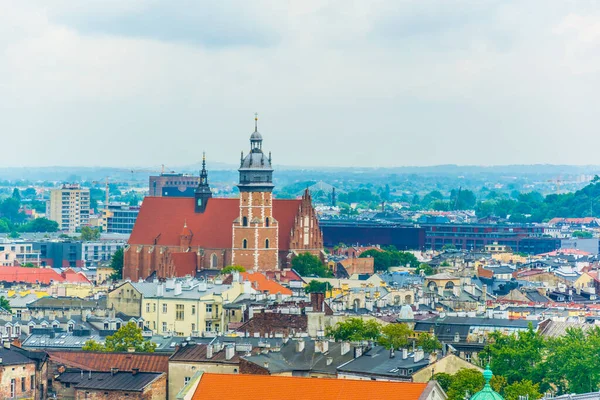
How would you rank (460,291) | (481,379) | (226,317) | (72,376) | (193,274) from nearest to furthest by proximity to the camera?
1. (481,379)
2. (72,376)
3. (226,317)
4. (460,291)
5. (193,274)

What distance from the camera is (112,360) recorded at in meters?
84.3

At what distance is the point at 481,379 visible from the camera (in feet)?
237

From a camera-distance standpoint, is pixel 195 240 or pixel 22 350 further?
pixel 195 240

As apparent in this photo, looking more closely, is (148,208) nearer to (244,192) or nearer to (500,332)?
(244,192)

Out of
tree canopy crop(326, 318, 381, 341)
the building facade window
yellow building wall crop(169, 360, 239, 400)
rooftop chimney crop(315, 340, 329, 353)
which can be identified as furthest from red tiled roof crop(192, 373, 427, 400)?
the building facade window

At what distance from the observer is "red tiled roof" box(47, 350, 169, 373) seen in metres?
82.8

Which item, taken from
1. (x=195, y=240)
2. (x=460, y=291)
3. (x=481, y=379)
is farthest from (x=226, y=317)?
(x=195, y=240)

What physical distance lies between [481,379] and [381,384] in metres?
8.19

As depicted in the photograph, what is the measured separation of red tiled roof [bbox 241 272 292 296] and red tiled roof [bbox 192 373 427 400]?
162 feet

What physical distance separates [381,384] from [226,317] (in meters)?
43.3

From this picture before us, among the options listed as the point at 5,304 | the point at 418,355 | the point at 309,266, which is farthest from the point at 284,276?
the point at 418,355

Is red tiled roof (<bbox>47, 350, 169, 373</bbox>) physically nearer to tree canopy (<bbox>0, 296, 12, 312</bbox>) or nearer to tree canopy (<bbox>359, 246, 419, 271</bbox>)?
tree canopy (<bbox>0, 296, 12, 312</bbox>)

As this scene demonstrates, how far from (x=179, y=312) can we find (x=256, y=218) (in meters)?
42.5

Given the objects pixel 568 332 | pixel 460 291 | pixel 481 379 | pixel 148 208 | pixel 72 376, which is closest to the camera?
pixel 481 379
